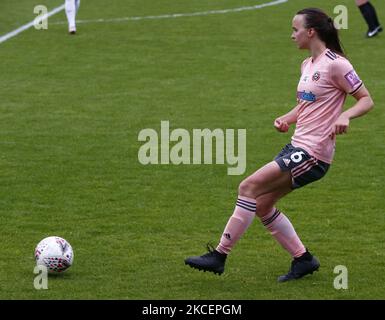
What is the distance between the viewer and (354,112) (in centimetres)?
853

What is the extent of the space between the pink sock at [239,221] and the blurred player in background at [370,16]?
49.9 feet

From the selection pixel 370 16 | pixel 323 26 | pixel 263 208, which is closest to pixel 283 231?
pixel 263 208

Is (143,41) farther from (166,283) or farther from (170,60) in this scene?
(166,283)

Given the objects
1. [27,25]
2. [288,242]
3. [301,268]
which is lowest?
[301,268]

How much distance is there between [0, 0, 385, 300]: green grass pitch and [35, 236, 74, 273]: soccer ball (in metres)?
0.14

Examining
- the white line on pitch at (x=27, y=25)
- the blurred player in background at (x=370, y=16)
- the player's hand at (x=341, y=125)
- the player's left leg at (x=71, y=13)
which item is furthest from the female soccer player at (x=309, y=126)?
the white line on pitch at (x=27, y=25)

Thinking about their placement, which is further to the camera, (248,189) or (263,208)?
(263,208)

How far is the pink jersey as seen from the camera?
8.79 m

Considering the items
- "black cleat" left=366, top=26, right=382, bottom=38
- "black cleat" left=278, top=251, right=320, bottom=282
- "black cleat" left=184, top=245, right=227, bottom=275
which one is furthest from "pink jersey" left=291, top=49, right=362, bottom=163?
"black cleat" left=366, top=26, right=382, bottom=38

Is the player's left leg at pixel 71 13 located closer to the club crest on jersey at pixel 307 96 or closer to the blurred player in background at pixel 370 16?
the blurred player in background at pixel 370 16

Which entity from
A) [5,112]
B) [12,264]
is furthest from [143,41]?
[12,264]

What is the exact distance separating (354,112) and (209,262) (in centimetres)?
182

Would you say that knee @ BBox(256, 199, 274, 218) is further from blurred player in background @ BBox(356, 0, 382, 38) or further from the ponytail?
blurred player in background @ BBox(356, 0, 382, 38)

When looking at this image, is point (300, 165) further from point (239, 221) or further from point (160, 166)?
point (160, 166)
